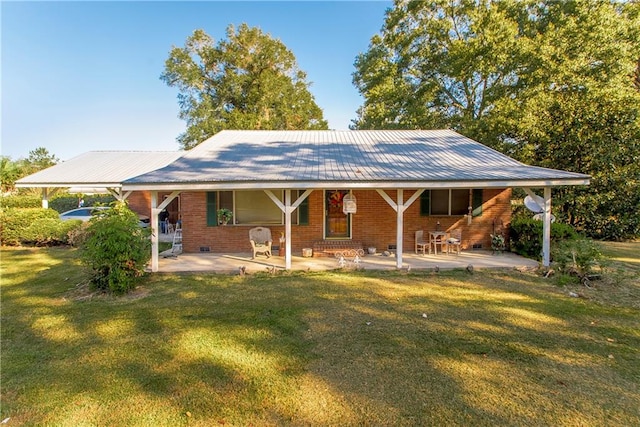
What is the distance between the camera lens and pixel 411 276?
25.9 feet

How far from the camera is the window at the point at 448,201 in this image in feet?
35.2

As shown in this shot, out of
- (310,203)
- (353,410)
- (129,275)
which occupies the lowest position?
(353,410)

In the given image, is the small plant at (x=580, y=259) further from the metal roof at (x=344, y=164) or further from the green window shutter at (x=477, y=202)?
the green window shutter at (x=477, y=202)

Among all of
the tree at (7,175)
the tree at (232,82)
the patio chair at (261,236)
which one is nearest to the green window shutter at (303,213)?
the patio chair at (261,236)

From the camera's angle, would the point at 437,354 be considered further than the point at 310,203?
No

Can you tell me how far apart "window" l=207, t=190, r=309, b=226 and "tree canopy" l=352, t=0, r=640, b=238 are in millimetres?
11235

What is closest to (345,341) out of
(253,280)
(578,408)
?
(578,408)

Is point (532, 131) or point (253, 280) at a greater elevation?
point (532, 131)

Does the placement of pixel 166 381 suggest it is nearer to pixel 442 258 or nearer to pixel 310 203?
pixel 310 203

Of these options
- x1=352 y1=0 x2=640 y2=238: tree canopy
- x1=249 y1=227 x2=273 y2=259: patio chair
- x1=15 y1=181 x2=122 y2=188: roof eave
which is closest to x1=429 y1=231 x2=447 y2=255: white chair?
x1=249 y1=227 x2=273 y2=259: patio chair

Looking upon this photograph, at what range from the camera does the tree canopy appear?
1358 centimetres

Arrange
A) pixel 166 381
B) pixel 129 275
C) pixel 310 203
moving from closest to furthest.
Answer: pixel 166 381, pixel 129 275, pixel 310 203

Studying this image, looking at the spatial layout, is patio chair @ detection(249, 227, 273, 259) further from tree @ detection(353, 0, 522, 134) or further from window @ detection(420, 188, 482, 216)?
tree @ detection(353, 0, 522, 134)

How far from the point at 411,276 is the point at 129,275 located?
6.29 m
